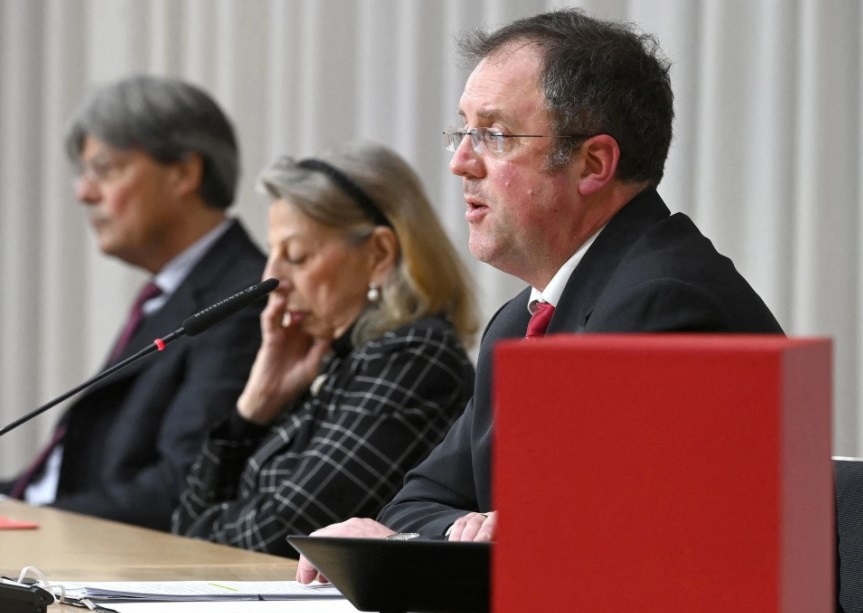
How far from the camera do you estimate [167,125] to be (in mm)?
4262

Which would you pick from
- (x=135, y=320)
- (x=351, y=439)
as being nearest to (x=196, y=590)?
(x=351, y=439)

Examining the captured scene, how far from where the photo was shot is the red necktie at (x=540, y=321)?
2049 millimetres

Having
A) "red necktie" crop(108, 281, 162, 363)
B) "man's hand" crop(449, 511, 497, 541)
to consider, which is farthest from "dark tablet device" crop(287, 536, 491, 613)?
"red necktie" crop(108, 281, 162, 363)

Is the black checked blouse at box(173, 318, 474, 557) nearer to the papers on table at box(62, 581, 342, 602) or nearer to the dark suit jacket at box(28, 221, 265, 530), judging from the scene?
the dark suit jacket at box(28, 221, 265, 530)

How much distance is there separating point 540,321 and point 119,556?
2.96ft

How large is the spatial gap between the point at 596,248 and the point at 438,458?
1.47 feet

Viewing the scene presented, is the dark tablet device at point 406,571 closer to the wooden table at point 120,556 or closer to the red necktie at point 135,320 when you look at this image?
the wooden table at point 120,556

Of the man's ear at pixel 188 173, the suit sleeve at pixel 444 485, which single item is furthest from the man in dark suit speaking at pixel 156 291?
the suit sleeve at pixel 444 485

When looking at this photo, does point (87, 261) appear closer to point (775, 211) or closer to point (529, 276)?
point (775, 211)

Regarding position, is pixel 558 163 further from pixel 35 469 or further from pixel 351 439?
pixel 35 469

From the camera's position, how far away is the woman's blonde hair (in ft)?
10.1

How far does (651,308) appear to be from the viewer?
5.72 ft

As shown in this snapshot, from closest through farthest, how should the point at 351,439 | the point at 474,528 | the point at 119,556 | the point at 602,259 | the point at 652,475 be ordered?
the point at 652,475 < the point at 474,528 < the point at 602,259 < the point at 119,556 < the point at 351,439

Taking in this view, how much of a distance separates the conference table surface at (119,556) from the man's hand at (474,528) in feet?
1.53
